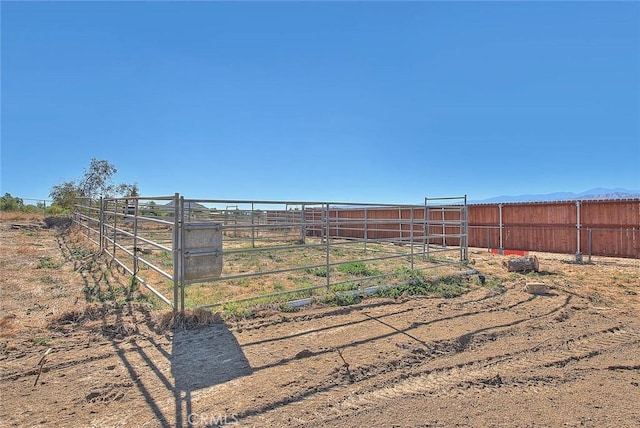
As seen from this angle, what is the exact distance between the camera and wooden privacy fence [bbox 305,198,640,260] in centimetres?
1077

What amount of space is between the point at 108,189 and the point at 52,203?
3173 millimetres

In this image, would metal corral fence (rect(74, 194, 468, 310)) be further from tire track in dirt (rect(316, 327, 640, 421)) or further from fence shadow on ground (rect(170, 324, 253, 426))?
tire track in dirt (rect(316, 327, 640, 421))

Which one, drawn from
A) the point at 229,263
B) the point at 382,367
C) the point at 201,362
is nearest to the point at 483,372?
the point at 382,367

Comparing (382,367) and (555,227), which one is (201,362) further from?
(555,227)

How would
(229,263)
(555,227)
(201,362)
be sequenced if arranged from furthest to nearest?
1. (555,227)
2. (229,263)
3. (201,362)

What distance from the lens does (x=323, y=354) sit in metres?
3.17

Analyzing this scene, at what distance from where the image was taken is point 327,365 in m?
2.94

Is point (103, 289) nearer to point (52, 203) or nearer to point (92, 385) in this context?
point (92, 385)

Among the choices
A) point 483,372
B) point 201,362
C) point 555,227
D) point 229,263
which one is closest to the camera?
point 483,372

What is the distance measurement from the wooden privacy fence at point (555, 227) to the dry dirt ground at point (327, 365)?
511 cm

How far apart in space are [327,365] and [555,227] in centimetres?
1259

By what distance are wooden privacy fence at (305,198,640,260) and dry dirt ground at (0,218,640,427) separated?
16.8 feet

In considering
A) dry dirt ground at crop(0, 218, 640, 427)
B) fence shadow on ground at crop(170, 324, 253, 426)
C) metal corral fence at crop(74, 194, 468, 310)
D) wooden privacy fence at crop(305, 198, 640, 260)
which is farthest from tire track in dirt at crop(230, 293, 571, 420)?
wooden privacy fence at crop(305, 198, 640, 260)

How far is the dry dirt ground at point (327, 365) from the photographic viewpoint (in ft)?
7.38
